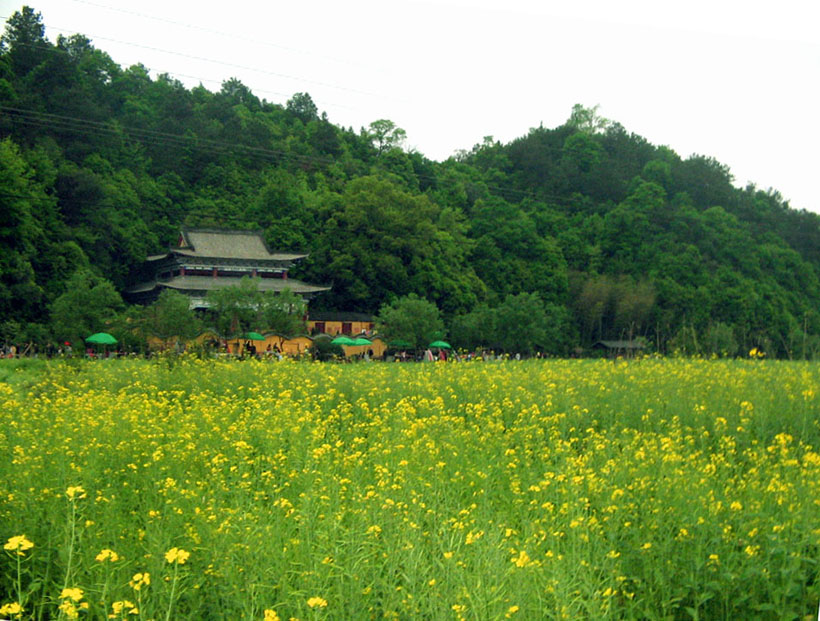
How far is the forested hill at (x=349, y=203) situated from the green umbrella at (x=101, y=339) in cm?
89

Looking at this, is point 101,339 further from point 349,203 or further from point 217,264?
point 349,203

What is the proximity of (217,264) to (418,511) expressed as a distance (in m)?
15.9

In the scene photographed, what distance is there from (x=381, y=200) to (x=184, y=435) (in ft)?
49.3

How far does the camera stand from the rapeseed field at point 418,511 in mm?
2691

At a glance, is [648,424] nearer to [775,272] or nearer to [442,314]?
[775,272]

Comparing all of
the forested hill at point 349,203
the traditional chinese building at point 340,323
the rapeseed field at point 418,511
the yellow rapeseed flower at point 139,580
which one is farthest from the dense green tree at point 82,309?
the yellow rapeseed flower at point 139,580

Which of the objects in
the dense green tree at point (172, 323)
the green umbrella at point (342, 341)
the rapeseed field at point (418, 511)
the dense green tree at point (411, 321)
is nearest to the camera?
the rapeseed field at point (418, 511)

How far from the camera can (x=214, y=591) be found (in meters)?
2.75

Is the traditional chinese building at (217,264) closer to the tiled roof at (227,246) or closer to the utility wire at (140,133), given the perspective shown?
the tiled roof at (227,246)

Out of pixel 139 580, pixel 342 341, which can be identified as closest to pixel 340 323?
pixel 342 341

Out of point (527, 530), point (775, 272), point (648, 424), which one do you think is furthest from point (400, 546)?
point (775, 272)

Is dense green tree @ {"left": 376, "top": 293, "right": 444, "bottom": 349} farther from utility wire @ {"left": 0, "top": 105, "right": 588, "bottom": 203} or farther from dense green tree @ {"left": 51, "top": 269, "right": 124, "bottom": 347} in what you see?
dense green tree @ {"left": 51, "top": 269, "right": 124, "bottom": 347}

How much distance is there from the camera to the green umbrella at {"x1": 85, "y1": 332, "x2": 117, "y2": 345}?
47.5ft

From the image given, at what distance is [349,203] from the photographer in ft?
60.6
